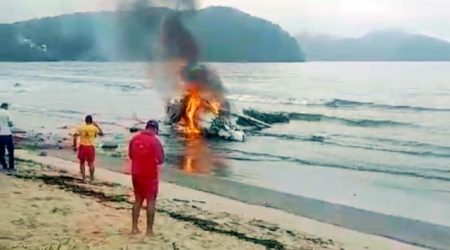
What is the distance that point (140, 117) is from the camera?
4738 centimetres

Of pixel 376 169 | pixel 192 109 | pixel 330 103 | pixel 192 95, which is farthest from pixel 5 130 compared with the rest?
pixel 330 103

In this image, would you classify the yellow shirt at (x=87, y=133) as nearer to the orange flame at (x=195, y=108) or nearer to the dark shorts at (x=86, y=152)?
the dark shorts at (x=86, y=152)

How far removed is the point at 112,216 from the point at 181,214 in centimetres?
182

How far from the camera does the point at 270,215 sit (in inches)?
594

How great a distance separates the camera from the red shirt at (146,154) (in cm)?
1017

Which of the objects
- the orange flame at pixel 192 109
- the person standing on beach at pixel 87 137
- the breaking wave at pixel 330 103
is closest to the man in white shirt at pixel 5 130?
the person standing on beach at pixel 87 137

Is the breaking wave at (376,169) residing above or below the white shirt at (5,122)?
below

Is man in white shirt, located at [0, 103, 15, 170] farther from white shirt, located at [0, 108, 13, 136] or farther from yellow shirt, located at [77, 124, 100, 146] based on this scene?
yellow shirt, located at [77, 124, 100, 146]

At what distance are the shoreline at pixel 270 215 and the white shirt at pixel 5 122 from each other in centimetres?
295

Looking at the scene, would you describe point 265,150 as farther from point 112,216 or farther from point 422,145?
point 112,216

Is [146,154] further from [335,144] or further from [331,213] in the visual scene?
[335,144]

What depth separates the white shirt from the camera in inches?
598

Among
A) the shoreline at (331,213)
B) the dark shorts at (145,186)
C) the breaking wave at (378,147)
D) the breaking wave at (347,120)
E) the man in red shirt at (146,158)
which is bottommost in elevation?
the shoreline at (331,213)

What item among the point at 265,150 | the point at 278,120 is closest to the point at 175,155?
the point at 265,150
